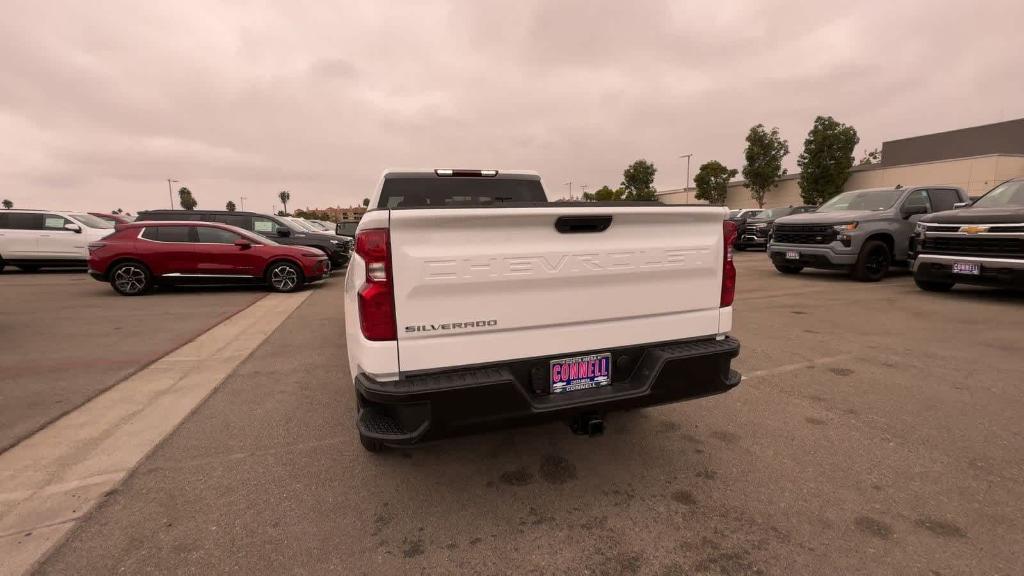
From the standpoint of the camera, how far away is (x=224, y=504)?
7.62 feet

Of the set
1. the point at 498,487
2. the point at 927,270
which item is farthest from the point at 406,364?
the point at 927,270

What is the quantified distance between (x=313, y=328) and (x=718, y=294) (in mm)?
5221

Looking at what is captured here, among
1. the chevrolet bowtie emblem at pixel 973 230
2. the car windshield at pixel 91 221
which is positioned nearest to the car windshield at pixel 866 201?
the chevrolet bowtie emblem at pixel 973 230

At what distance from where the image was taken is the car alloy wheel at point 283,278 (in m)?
9.44

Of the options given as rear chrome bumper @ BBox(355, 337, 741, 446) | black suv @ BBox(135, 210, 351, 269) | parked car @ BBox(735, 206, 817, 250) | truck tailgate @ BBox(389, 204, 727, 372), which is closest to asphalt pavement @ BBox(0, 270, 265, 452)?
black suv @ BBox(135, 210, 351, 269)

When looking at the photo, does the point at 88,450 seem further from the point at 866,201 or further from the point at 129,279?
the point at 866,201

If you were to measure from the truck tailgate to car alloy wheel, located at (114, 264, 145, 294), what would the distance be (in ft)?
31.6

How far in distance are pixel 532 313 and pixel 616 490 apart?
109cm

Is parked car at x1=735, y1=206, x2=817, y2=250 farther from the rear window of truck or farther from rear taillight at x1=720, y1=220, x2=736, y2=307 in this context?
rear taillight at x1=720, y1=220, x2=736, y2=307

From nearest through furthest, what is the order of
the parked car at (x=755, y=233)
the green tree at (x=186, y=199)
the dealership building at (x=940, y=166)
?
the parked car at (x=755, y=233), the dealership building at (x=940, y=166), the green tree at (x=186, y=199)

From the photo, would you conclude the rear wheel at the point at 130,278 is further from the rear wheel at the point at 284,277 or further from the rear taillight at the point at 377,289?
the rear taillight at the point at 377,289

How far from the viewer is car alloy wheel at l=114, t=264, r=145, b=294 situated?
878 centimetres

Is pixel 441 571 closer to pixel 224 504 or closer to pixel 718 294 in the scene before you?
pixel 224 504

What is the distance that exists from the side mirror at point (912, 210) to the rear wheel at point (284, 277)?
12.4 meters
